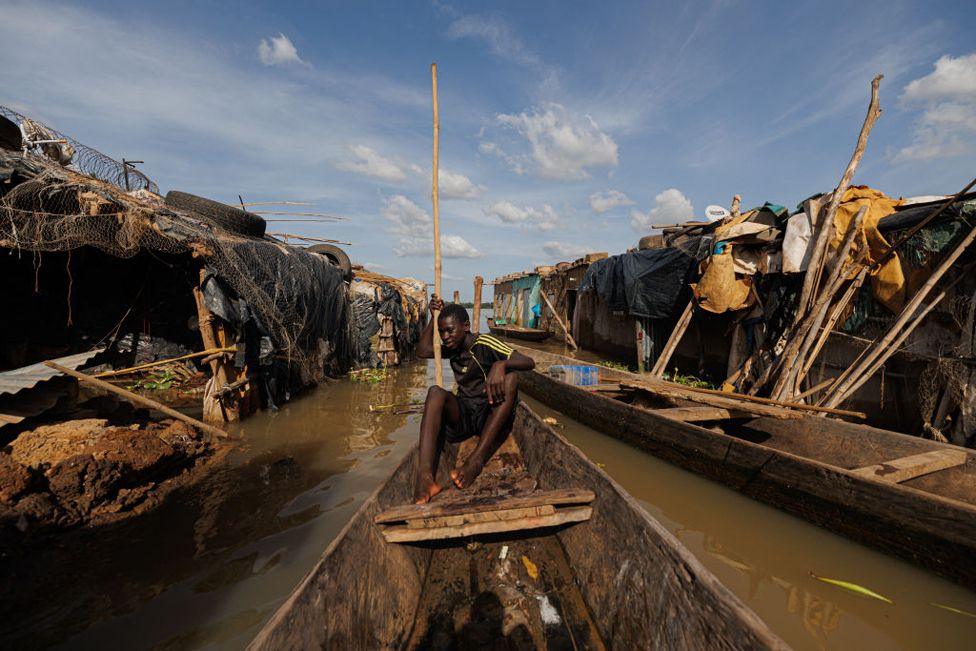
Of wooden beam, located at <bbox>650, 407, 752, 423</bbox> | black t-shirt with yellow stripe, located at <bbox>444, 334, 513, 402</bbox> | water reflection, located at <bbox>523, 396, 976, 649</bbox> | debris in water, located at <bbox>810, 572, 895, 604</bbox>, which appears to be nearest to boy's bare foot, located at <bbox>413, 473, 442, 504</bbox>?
black t-shirt with yellow stripe, located at <bbox>444, 334, 513, 402</bbox>

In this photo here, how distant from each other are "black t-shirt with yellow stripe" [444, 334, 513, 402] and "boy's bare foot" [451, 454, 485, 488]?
619mm

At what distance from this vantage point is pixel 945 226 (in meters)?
4.96

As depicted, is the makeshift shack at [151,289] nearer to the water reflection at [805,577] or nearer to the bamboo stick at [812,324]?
the water reflection at [805,577]

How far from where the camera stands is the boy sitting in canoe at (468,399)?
3346mm

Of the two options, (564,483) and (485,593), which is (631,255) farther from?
(485,593)

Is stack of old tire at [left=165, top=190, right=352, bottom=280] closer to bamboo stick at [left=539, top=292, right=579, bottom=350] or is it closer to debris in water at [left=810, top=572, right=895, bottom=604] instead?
debris in water at [left=810, top=572, right=895, bottom=604]

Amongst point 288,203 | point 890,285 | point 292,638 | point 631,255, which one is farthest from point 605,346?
point 292,638

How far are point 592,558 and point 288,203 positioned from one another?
9.53 m

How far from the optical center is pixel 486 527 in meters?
2.58

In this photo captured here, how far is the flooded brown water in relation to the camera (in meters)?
2.49

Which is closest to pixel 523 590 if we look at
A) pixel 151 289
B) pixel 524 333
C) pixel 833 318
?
pixel 833 318

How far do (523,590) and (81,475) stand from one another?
4.15 metres

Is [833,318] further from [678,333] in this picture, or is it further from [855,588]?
[855,588]

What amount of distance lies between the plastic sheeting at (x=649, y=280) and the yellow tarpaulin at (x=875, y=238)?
2586 millimetres
